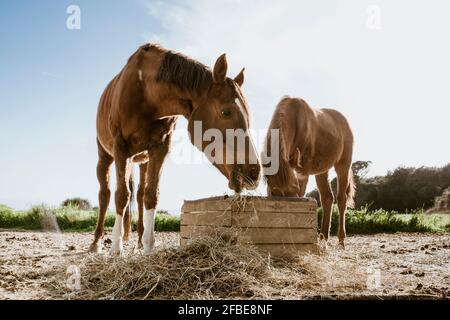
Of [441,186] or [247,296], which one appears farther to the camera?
[441,186]

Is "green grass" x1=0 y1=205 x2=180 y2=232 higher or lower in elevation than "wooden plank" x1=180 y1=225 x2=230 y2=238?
lower

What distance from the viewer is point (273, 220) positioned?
3.83 m

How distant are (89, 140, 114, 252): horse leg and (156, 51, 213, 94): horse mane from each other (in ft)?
7.41

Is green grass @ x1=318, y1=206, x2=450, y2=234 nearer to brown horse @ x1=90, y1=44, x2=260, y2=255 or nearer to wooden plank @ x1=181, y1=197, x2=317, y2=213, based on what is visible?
wooden plank @ x1=181, y1=197, x2=317, y2=213

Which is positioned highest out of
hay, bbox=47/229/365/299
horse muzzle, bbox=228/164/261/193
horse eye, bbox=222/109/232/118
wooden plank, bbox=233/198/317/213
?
horse eye, bbox=222/109/232/118

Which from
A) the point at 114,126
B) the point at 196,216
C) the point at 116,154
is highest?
the point at 114,126

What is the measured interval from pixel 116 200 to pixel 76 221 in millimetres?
7359

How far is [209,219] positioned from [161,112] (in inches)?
55.5

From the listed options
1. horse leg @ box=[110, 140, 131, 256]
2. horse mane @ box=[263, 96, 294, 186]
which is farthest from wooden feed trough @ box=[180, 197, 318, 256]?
horse leg @ box=[110, 140, 131, 256]

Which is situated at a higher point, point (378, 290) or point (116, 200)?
point (116, 200)

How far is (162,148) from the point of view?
4766 mm

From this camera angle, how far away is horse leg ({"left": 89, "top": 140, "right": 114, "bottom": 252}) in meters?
5.71

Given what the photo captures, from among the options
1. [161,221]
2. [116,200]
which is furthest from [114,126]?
[161,221]
